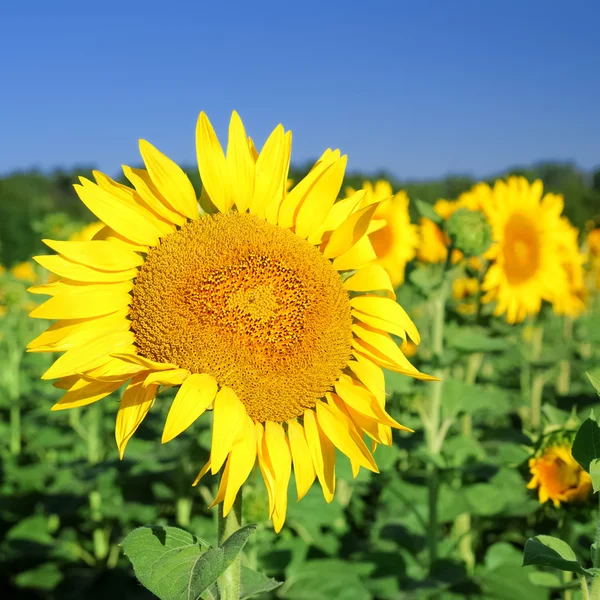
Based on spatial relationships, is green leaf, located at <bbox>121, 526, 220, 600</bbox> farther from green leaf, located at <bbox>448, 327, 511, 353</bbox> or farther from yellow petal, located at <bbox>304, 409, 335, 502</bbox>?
green leaf, located at <bbox>448, 327, 511, 353</bbox>

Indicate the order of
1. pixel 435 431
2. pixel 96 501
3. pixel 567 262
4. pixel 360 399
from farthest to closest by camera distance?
pixel 567 262 → pixel 96 501 → pixel 435 431 → pixel 360 399

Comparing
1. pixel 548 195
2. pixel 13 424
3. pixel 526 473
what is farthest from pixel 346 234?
pixel 13 424

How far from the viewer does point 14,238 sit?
1953 cm

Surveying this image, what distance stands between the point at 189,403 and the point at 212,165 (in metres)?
0.51

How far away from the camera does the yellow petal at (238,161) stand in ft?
5.17

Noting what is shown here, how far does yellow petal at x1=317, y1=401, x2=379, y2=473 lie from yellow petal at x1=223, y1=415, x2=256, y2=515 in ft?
0.51

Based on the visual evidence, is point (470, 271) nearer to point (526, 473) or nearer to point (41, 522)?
point (526, 473)

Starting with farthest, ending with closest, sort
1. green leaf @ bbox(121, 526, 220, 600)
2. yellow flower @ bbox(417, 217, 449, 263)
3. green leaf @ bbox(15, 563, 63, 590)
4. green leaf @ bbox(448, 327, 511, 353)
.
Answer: yellow flower @ bbox(417, 217, 449, 263) < green leaf @ bbox(15, 563, 63, 590) < green leaf @ bbox(448, 327, 511, 353) < green leaf @ bbox(121, 526, 220, 600)

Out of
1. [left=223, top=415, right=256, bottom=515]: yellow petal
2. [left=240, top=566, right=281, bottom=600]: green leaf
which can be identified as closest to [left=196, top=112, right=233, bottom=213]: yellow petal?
[left=223, top=415, right=256, bottom=515]: yellow petal

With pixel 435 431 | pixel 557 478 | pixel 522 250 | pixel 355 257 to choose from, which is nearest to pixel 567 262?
pixel 522 250

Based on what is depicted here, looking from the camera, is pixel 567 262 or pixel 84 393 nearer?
pixel 84 393

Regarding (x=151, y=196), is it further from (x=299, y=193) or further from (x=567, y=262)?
(x=567, y=262)

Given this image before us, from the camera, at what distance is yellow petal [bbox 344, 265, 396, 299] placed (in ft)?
5.14

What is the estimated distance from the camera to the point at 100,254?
153 cm
